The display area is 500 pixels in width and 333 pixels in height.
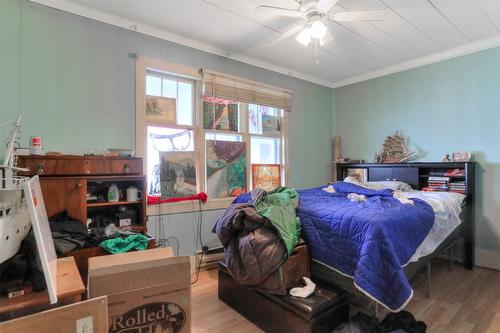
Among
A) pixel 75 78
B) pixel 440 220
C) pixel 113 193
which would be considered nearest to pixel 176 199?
pixel 113 193

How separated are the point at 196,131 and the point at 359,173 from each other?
2482 mm

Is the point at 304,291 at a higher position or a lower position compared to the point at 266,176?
lower

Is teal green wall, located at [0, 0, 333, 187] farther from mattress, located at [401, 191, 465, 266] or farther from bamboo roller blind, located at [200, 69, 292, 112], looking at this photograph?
mattress, located at [401, 191, 465, 266]

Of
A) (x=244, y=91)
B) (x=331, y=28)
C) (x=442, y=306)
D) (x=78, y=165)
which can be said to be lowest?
(x=442, y=306)

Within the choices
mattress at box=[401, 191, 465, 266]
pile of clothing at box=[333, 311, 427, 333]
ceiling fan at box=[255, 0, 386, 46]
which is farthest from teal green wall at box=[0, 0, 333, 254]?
mattress at box=[401, 191, 465, 266]

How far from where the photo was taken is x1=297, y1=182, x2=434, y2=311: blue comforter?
1634 millimetres

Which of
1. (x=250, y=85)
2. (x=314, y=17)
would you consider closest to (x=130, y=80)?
(x=250, y=85)

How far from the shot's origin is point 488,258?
3.05m

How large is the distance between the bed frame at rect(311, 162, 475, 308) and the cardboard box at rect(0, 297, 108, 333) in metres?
1.47

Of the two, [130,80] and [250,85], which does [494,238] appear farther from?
[130,80]

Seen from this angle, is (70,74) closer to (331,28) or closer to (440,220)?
(331,28)

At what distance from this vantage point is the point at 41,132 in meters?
2.24

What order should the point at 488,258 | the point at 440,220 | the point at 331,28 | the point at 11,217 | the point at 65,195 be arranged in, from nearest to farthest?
1. the point at 11,217
2. the point at 65,195
3. the point at 440,220
4. the point at 331,28
5. the point at 488,258

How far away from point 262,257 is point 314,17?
6.07 feet
